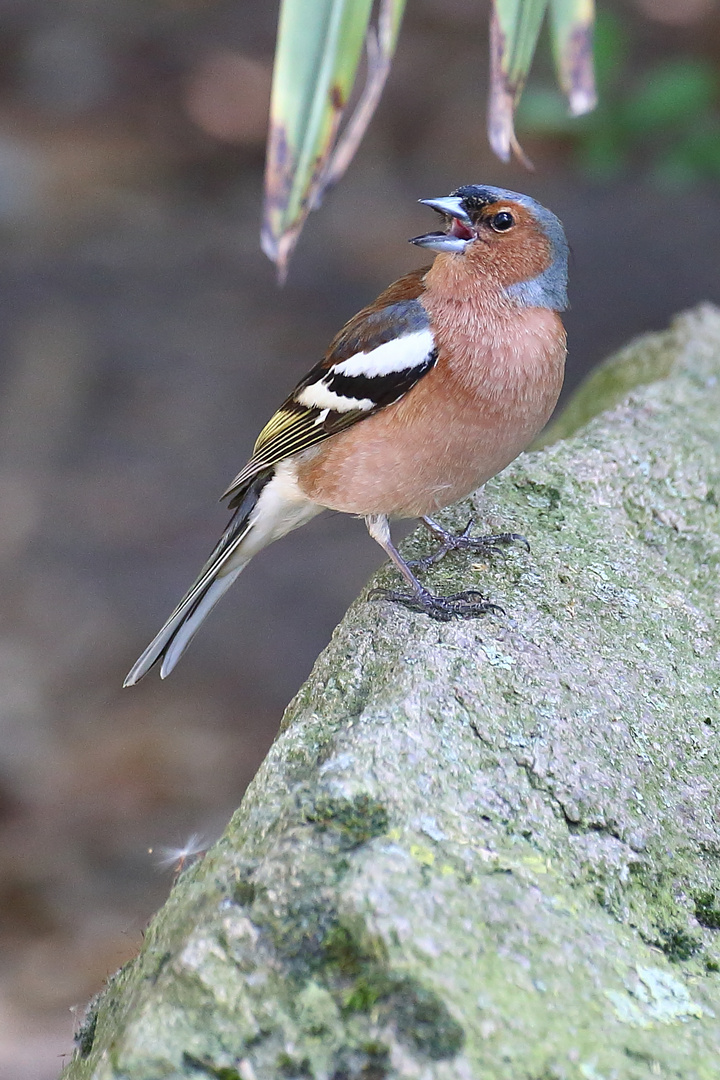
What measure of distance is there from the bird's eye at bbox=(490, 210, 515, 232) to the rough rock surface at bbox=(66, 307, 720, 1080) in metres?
0.86

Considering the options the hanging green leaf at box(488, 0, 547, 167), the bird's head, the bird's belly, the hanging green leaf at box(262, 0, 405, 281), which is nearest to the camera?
the hanging green leaf at box(262, 0, 405, 281)

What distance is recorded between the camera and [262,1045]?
1604 millimetres

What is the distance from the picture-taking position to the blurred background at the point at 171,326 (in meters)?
4.88

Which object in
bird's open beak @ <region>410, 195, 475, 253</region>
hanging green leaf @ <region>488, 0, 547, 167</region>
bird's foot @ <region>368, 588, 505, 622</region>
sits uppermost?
bird's open beak @ <region>410, 195, 475, 253</region>

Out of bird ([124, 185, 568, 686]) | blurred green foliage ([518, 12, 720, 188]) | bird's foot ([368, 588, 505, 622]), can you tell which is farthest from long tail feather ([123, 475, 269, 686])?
blurred green foliage ([518, 12, 720, 188])

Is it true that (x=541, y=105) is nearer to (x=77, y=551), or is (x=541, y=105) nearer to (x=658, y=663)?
(x=77, y=551)

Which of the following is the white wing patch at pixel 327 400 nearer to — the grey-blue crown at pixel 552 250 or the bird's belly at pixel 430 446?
the bird's belly at pixel 430 446

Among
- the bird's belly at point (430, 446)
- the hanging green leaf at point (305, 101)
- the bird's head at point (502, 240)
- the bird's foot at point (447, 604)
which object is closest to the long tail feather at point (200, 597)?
the bird's belly at point (430, 446)

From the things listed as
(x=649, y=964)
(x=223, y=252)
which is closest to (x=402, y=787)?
(x=649, y=964)

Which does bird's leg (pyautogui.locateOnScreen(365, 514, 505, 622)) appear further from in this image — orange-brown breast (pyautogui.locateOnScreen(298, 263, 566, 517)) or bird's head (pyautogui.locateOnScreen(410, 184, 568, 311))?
bird's head (pyautogui.locateOnScreen(410, 184, 568, 311))

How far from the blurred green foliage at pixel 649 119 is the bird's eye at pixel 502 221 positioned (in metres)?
5.37

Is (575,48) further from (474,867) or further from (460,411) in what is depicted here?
(474,867)

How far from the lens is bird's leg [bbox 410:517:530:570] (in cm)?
300

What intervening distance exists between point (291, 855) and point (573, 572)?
4.28ft
